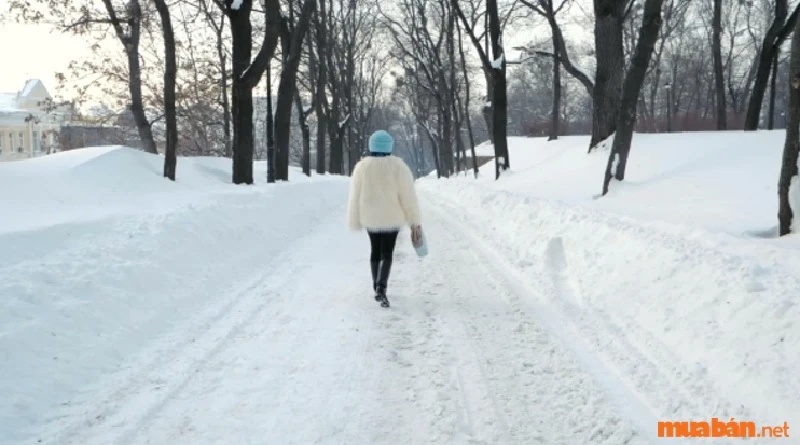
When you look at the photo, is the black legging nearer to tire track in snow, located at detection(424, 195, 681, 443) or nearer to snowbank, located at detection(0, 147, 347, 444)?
tire track in snow, located at detection(424, 195, 681, 443)

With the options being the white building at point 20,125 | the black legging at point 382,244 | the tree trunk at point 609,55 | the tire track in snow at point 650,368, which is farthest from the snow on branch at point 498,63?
the white building at point 20,125

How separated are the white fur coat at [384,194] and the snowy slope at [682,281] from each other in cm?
181

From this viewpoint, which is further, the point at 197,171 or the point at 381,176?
the point at 197,171

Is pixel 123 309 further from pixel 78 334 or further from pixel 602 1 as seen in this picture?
pixel 602 1

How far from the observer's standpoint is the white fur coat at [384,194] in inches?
256

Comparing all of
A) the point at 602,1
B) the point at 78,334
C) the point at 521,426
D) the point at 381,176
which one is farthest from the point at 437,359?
the point at 602,1

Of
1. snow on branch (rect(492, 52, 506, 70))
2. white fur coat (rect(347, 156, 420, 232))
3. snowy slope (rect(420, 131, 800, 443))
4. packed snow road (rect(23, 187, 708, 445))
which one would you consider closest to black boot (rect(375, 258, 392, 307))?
packed snow road (rect(23, 187, 708, 445))

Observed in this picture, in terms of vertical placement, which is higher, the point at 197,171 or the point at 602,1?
the point at 602,1

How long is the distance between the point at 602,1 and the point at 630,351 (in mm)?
12837

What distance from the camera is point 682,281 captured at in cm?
526

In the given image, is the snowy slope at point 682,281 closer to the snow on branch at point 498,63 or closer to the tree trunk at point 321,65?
the snow on branch at point 498,63

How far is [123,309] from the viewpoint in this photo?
5.60m

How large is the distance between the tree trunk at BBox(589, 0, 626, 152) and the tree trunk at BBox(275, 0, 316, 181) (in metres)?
9.39

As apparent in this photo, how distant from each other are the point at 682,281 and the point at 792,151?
3082mm
